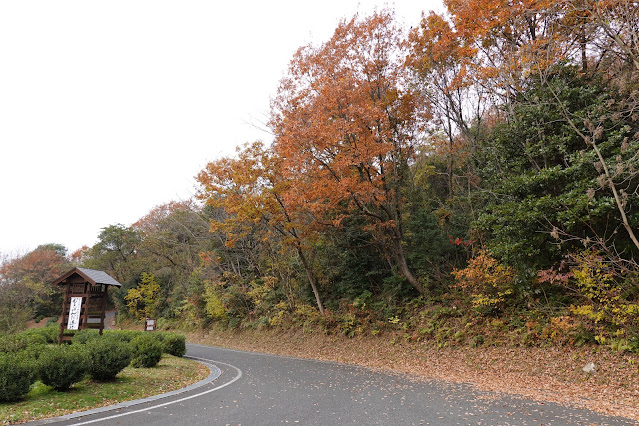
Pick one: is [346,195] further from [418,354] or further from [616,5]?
[616,5]

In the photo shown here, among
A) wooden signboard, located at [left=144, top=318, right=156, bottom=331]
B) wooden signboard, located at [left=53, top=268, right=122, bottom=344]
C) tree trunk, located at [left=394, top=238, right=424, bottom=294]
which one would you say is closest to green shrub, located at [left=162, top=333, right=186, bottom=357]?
wooden signboard, located at [left=53, top=268, right=122, bottom=344]

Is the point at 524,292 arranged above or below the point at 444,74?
below

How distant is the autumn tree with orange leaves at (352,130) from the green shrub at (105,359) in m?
7.24

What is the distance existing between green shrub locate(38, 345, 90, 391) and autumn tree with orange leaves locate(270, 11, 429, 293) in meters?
7.98

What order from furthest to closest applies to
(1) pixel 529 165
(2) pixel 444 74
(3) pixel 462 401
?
1. (2) pixel 444 74
2. (1) pixel 529 165
3. (3) pixel 462 401

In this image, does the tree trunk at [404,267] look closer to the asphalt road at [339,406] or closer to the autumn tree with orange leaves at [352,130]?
the autumn tree with orange leaves at [352,130]

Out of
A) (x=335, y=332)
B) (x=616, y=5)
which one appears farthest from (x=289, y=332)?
(x=616, y=5)

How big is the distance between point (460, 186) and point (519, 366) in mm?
8435

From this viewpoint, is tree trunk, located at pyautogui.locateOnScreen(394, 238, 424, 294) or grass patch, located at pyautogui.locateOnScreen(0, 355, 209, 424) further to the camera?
tree trunk, located at pyautogui.locateOnScreen(394, 238, 424, 294)

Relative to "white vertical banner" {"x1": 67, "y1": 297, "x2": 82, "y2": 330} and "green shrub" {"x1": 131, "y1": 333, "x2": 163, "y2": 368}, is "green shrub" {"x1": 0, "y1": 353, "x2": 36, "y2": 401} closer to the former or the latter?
"green shrub" {"x1": 131, "y1": 333, "x2": 163, "y2": 368}

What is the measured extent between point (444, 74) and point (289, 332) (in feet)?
46.8

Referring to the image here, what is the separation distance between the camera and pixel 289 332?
1797 centimetres

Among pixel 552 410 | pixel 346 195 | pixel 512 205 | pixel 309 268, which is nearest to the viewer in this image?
pixel 552 410

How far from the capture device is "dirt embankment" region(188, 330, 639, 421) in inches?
270
